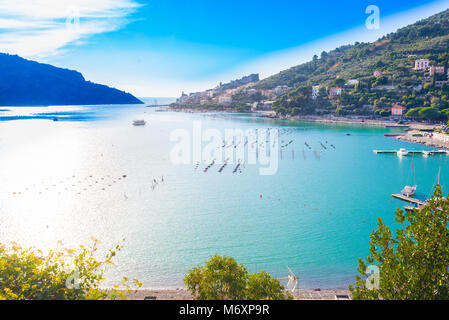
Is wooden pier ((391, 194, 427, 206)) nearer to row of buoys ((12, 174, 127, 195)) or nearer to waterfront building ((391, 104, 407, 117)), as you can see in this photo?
row of buoys ((12, 174, 127, 195))

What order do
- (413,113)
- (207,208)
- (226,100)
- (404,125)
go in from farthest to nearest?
(226,100) → (413,113) → (404,125) → (207,208)

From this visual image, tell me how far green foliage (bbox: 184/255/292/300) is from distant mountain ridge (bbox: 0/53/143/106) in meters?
162

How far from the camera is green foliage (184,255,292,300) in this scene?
693cm

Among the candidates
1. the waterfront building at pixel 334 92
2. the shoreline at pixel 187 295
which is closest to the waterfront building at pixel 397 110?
the waterfront building at pixel 334 92

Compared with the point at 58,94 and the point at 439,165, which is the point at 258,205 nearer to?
the point at 439,165

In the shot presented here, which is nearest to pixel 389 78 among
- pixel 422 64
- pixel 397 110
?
pixel 422 64

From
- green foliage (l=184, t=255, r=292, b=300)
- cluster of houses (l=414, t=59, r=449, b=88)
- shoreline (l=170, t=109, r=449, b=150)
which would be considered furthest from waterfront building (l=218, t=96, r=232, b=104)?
green foliage (l=184, t=255, r=292, b=300)

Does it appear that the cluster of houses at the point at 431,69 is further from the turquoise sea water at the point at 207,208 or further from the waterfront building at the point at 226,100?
the waterfront building at the point at 226,100

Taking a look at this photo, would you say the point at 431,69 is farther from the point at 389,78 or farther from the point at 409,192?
the point at 409,192

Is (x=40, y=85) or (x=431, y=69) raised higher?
(x=40, y=85)

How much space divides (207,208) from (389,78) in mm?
73614

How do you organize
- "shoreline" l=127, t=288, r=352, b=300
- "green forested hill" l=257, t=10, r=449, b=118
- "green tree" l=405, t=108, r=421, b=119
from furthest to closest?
"green forested hill" l=257, t=10, r=449, b=118 → "green tree" l=405, t=108, r=421, b=119 → "shoreline" l=127, t=288, r=352, b=300

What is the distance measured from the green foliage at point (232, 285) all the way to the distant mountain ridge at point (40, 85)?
531 ft

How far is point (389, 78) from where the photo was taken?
2963 inches
